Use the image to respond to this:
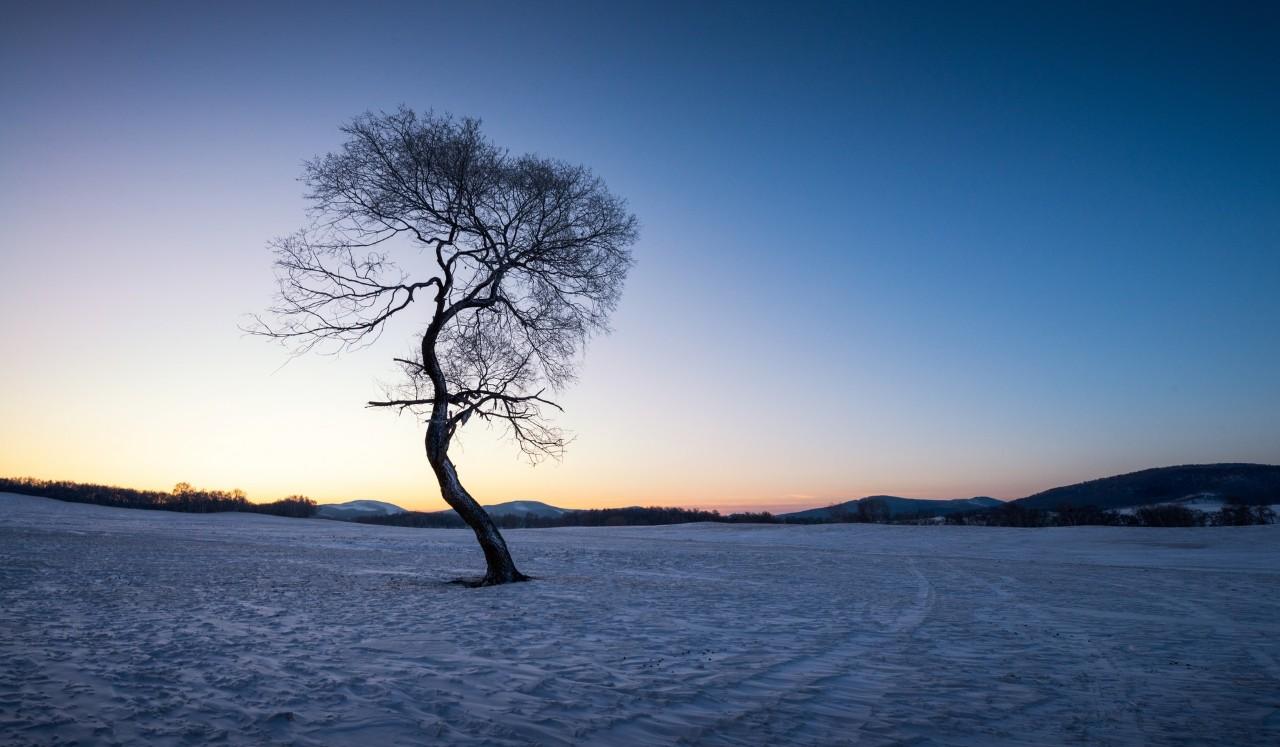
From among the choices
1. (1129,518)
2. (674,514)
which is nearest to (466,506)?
(1129,518)

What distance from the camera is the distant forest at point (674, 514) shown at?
40.0 m

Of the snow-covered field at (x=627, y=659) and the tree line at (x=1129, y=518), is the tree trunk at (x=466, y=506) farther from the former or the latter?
the tree line at (x=1129, y=518)

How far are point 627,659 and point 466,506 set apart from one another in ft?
25.9

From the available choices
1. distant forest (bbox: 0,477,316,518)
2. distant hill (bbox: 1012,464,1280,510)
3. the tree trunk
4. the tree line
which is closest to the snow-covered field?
the tree trunk

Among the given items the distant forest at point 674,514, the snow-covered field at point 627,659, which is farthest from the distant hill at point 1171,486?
the snow-covered field at point 627,659

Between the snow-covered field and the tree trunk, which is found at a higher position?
the tree trunk

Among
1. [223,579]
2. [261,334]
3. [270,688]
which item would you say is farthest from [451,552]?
[270,688]

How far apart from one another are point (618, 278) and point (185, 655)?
36.0ft

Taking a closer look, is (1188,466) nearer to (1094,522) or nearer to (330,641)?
(1094,522)

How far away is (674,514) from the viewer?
7312 centimetres

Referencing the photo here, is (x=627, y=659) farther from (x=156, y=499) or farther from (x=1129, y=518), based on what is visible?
(x=156, y=499)

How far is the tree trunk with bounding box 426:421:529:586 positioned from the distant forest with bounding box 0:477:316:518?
2307 inches

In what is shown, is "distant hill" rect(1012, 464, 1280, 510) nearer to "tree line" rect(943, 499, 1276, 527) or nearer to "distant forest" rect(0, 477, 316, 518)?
"tree line" rect(943, 499, 1276, 527)

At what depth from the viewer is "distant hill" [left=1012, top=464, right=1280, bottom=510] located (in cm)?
8369
